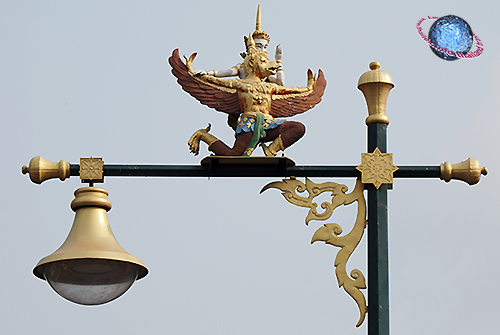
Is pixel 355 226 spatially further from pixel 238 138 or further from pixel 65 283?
pixel 65 283

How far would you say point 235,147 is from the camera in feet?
24.9

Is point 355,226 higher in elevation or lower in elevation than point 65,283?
higher

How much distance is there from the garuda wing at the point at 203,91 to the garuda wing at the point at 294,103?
0.90 ft

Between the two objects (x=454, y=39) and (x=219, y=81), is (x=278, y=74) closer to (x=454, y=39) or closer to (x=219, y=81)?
(x=219, y=81)

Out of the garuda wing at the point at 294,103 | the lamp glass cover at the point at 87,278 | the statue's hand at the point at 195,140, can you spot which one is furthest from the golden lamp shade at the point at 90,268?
the garuda wing at the point at 294,103

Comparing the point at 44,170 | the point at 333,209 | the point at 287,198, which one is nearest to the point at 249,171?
the point at 287,198

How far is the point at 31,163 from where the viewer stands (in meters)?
7.27

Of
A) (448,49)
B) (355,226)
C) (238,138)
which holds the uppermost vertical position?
(448,49)

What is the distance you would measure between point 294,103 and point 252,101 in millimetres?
333

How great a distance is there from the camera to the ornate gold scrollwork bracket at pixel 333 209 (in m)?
7.12

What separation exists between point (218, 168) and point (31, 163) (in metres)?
1.25

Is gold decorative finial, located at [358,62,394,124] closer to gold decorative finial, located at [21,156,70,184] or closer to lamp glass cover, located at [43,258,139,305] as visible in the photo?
lamp glass cover, located at [43,258,139,305]

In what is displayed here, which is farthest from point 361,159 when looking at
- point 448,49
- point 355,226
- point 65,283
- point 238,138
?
point 65,283

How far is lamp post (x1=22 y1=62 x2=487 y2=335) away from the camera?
6.85 meters
